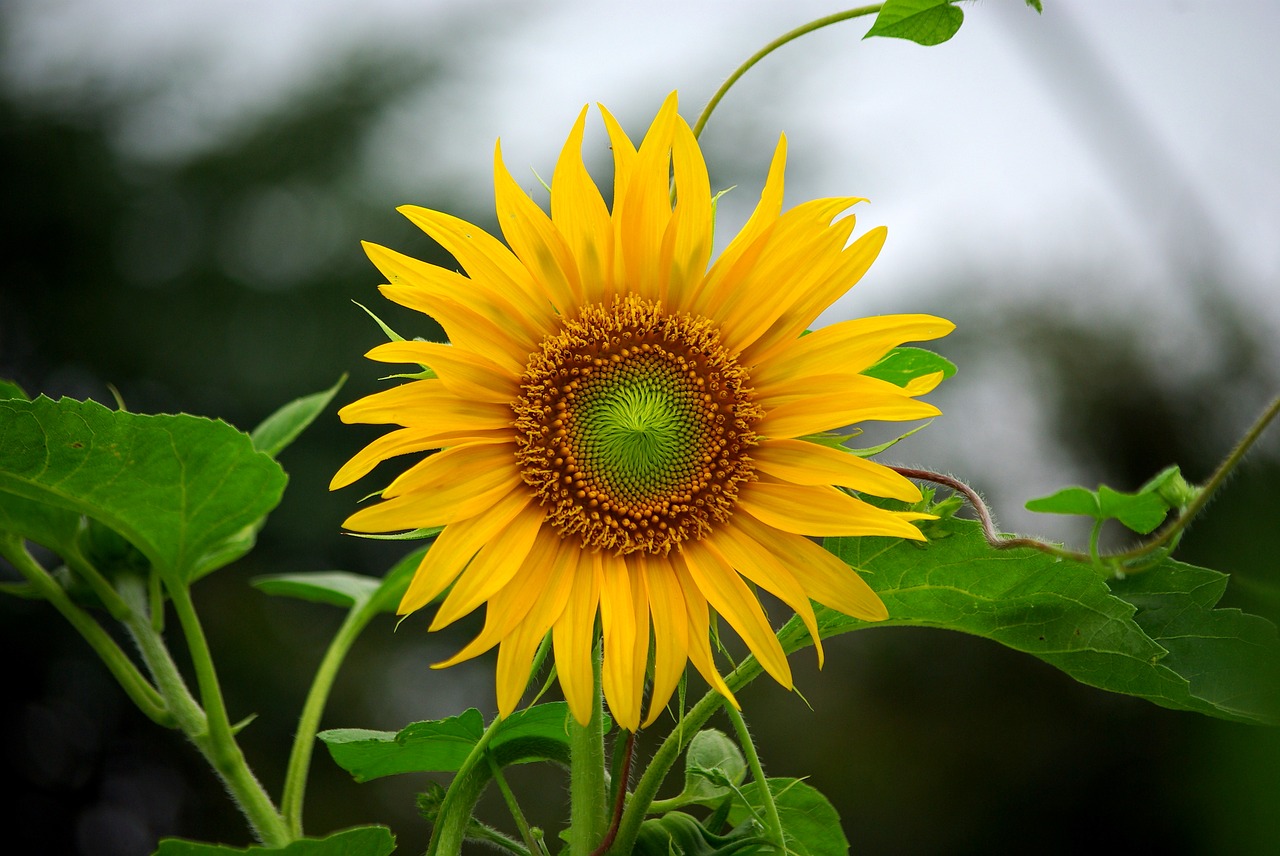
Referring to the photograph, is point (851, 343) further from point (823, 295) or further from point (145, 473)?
point (145, 473)

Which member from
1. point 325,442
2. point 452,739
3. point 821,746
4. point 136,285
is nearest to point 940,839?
point 821,746

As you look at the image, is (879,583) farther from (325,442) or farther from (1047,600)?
(325,442)

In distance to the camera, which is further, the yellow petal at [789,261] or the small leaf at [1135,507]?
the yellow petal at [789,261]

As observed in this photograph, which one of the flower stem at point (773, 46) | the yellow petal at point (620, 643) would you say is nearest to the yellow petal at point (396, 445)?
the yellow petal at point (620, 643)

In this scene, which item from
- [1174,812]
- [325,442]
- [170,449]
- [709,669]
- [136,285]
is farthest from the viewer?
[136,285]

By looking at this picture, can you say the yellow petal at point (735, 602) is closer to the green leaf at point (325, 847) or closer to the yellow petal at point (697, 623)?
the yellow petal at point (697, 623)

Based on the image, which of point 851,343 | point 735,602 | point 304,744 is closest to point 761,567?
point 735,602

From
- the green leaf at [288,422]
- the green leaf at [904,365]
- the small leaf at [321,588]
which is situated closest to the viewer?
the green leaf at [904,365]
